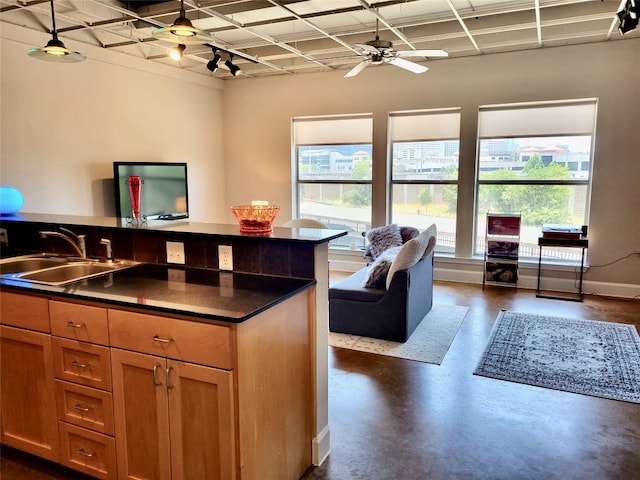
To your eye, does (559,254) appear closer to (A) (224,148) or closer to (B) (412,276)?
(B) (412,276)

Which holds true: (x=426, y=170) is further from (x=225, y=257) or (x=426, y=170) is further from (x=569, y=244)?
(x=225, y=257)

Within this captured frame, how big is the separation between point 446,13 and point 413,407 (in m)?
3.84

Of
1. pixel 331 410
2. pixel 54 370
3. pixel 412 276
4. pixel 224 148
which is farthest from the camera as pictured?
pixel 224 148

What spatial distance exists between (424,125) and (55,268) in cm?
491

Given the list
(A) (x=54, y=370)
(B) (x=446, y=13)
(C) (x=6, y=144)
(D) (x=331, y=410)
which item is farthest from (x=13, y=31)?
(D) (x=331, y=410)

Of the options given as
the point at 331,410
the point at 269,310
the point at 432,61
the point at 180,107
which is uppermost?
the point at 432,61

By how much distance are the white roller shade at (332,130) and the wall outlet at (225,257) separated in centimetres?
457

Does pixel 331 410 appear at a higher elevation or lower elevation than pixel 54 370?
lower

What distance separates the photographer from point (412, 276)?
12.8ft

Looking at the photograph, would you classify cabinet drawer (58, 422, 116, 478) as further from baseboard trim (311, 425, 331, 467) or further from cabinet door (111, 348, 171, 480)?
baseboard trim (311, 425, 331, 467)

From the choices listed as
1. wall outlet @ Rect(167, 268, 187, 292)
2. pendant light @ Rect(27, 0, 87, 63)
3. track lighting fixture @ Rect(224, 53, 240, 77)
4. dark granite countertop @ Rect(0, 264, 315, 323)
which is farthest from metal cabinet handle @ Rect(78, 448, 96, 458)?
track lighting fixture @ Rect(224, 53, 240, 77)

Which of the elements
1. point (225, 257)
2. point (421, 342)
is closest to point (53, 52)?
point (225, 257)

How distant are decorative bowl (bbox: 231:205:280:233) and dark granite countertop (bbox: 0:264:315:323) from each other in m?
0.25

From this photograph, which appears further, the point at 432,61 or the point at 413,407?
the point at 432,61
